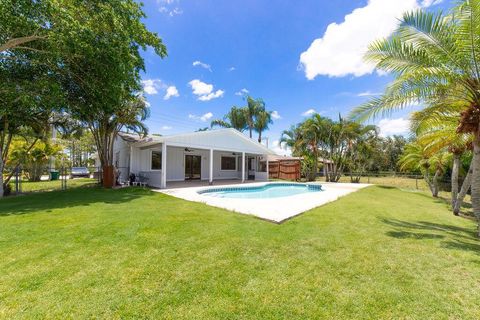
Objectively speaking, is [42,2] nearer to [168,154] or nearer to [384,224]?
[168,154]

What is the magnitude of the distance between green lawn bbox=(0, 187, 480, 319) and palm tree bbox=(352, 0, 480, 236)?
347 cm

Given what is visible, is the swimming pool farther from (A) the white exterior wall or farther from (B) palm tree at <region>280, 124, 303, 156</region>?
(B) palm tree at <region>280, 124, 303, 156</region>

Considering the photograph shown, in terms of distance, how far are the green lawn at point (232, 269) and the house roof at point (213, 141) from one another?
8.23m

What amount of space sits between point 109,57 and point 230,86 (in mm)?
18785

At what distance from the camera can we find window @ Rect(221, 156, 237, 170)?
2154cm

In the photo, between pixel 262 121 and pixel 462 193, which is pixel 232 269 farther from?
pixel 262 121

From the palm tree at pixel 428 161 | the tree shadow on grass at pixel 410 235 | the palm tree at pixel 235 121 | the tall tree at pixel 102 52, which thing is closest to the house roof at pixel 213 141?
the tall tree at pixel 102 52

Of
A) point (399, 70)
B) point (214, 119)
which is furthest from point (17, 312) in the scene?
point (214, 119)

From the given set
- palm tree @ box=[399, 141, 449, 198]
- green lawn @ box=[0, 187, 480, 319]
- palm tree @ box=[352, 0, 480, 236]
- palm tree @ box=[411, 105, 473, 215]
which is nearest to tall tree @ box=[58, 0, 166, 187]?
green lawn @ box=[0, 187, 480, 319]

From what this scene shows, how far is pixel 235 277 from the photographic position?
3.24m

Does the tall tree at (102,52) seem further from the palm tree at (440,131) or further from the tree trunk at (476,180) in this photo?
the tree trunk at (476,180)

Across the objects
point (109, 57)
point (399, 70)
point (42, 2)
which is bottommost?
point (399, 70)

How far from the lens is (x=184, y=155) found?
18297 mm

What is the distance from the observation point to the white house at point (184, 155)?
14.4 meters
